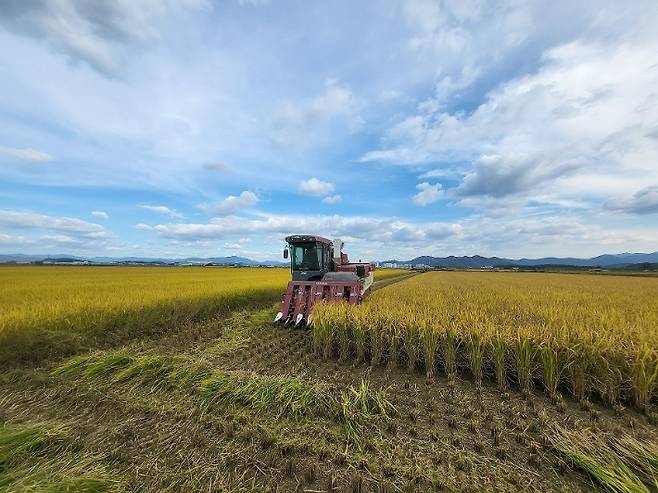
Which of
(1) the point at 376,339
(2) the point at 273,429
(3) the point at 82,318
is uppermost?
(3) the point at 82,318

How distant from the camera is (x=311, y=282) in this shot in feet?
35.0

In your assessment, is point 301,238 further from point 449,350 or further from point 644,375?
point 644,375

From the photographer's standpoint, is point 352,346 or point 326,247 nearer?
point 352,346

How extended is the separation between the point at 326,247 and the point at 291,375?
8.18m

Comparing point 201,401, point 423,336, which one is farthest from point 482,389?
point 201,401

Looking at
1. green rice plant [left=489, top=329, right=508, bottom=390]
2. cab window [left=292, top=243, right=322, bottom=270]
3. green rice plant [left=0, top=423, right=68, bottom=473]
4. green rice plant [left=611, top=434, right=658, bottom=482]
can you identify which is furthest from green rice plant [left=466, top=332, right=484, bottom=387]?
cab window [left=292, top=243, right=322, bottom=270]

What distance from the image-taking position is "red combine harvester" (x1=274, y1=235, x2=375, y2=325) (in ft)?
32.8

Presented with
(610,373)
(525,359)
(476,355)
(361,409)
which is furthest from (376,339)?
(610,373)

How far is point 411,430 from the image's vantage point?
388 cm

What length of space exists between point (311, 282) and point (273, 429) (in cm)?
680

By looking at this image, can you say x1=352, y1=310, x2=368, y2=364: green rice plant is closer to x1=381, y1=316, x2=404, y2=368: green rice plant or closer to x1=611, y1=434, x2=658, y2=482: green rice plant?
x1=381, y1=316, x2=404, y2=368: green rice plant

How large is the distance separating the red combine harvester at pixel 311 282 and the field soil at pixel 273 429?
12.2 ft

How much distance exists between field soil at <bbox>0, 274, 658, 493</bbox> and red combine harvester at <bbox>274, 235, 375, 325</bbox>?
3.70 meters

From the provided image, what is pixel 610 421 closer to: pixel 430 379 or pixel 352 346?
pixel 430 379
